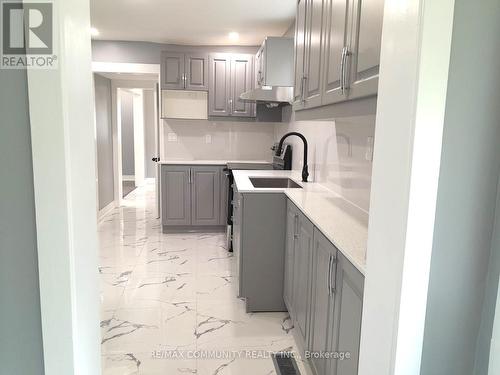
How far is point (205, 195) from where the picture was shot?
16.3 feet

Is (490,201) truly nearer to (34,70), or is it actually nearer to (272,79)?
(34,70)

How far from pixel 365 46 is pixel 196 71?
3728mm

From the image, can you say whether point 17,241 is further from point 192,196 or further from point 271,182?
point 192,196

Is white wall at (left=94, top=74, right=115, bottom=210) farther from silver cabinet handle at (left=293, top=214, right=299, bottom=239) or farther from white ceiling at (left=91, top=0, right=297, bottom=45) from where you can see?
silver cabinet handle at (left=293, top=214, right=299, bottom=239)

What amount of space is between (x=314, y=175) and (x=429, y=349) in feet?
8.41

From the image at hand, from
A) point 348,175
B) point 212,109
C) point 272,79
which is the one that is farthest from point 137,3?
point 348,175

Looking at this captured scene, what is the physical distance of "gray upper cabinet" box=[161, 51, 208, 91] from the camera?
4.86 metres

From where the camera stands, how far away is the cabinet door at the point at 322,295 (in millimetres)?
1656

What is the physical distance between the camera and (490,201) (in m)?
0.88

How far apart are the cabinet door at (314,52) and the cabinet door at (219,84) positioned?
2.57 m

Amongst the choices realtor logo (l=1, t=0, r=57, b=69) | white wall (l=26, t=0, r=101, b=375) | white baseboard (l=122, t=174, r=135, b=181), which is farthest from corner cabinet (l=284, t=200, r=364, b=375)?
white baseboard (l=122, t=174, r=135, b=181)

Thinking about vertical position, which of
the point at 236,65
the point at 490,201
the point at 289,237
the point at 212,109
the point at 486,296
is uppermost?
the point at 236,65

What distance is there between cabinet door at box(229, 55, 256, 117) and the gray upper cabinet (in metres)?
0.37

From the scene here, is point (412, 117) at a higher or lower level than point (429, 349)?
higher
